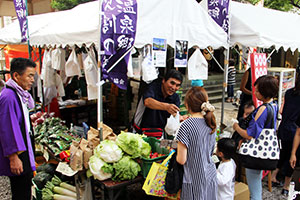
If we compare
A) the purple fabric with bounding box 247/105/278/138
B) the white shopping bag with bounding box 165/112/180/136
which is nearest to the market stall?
the white shopping bag with bounding box 165/112/180/136

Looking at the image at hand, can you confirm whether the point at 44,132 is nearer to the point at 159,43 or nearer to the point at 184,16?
the point at 159,43

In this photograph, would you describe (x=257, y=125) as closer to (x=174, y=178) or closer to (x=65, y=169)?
(x=174, y=178)

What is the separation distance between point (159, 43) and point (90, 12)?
1.32 meters

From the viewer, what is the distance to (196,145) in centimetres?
229

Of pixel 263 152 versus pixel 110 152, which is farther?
pixel 263 152

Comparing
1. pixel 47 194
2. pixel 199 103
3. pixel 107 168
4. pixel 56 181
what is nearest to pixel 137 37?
pixel 199 103

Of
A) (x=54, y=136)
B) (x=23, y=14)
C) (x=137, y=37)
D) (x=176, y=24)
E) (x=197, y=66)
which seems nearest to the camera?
(x=137, y=37)

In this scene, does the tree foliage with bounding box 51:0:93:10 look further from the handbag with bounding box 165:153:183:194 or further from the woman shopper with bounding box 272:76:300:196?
the handbag with bounding box 165:153:183:194

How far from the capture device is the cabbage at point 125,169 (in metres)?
2.78

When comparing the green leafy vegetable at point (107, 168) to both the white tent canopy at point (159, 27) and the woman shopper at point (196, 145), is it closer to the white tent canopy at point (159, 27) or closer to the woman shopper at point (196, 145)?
the woman shopper at point (196, 145)

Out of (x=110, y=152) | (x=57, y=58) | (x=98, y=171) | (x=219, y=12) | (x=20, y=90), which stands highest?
(x=219, y=12)

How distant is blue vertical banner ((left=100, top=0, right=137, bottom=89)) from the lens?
298 centimetres

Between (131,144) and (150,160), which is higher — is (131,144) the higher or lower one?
the higher one

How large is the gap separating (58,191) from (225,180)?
2288 mm
